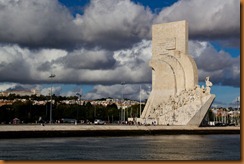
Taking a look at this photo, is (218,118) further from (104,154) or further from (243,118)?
(243,118)

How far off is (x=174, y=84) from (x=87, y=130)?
19.5 meters

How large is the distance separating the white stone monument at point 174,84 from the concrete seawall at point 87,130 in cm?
244

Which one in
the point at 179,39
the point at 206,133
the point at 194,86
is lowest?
the point at 206,133

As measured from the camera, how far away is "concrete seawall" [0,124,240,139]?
30239 millimetres

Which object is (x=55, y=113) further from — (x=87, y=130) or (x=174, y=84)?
(x=87, y=130)

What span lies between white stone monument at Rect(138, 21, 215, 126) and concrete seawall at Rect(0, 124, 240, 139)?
8.00 feet

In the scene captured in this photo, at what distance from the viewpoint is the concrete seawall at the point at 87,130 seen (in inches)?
1191

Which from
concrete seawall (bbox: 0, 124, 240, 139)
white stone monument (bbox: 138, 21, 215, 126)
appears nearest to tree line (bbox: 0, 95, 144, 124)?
white stone monument (bbox: 138, 21, 215, 126)

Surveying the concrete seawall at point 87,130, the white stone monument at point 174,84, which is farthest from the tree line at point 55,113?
the concrete seawall at point 87,130

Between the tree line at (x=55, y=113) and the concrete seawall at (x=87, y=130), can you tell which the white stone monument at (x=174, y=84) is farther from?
the tree line at (x=55, y=113)

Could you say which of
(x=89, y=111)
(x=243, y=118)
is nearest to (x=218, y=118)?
(x=89, y=111)

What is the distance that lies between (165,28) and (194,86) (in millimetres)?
8046

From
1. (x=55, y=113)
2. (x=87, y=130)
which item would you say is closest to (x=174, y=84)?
(x=55, y=113)

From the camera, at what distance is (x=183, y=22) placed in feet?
170
